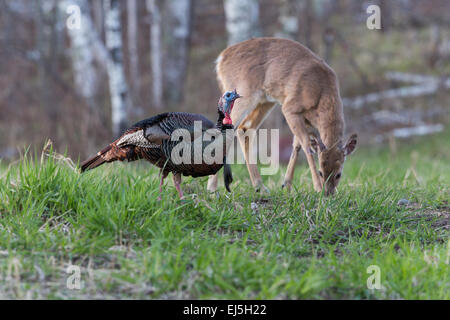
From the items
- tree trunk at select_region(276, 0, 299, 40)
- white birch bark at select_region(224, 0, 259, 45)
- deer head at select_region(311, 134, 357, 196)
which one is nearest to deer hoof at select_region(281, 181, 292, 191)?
deer head at select_region(311, 134, 357, 196)

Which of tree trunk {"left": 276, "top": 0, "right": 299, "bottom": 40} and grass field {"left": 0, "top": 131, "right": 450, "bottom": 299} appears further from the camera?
tree trunk {"left": 276, "top": 0, "right": 299, "bottom": 40}

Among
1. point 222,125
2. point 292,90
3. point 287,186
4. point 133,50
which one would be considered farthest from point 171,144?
point 133,50

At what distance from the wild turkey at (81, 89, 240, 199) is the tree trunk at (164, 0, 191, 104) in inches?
460

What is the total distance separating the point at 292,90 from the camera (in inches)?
254

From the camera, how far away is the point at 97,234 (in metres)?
4.00

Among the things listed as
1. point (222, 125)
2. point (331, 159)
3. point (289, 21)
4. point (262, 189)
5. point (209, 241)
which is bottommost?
point (262, 189)

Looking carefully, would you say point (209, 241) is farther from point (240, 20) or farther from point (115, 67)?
point (240, 20)

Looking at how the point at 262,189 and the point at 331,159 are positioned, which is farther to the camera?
the point at 331,159

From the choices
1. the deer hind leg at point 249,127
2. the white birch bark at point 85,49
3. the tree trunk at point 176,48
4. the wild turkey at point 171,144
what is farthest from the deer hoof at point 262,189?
the tree trunk at point 176,48

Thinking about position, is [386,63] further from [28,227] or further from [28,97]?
[28,227]

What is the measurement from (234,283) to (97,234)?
110cm

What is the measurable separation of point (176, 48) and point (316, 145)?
11287 mm

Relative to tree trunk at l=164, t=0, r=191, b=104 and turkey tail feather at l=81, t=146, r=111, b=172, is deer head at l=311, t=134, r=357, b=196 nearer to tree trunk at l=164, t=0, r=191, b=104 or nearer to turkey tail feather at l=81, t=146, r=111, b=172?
turkey tail feather at l=81, t=146, r=111, b=172

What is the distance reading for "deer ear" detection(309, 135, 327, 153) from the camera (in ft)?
19.8
